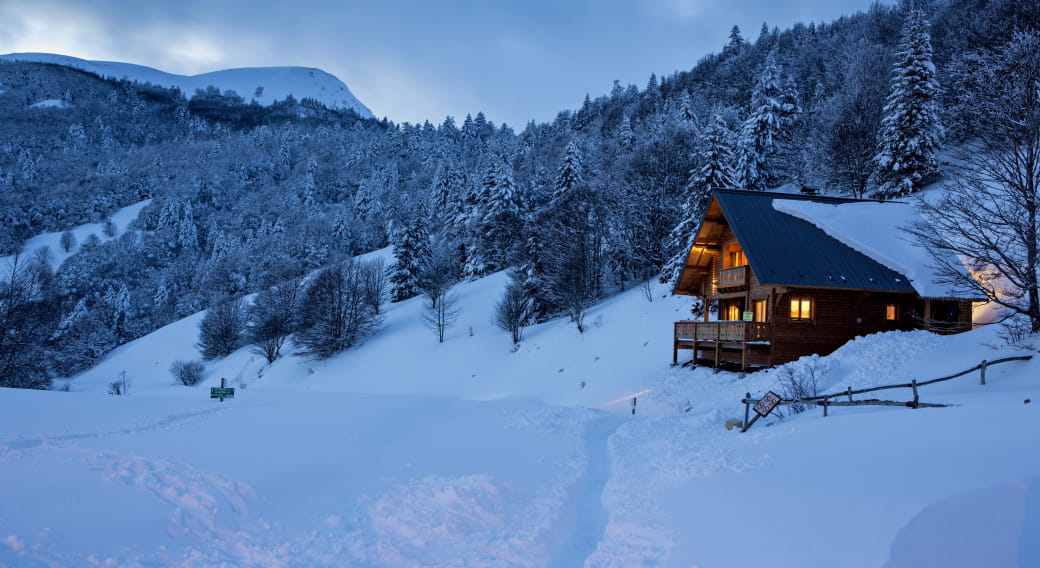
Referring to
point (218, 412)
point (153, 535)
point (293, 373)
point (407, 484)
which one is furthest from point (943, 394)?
point (293, 373)

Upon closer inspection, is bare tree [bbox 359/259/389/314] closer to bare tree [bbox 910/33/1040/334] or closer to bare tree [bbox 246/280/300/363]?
bare tree [bbox 246/280/300/363]

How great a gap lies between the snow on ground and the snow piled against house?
413 feet

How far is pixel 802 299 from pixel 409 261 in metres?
38.7

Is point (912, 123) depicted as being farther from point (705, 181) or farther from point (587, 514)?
point (587, 514)

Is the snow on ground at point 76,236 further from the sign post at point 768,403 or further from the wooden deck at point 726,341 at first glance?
the sign post at point 768,403

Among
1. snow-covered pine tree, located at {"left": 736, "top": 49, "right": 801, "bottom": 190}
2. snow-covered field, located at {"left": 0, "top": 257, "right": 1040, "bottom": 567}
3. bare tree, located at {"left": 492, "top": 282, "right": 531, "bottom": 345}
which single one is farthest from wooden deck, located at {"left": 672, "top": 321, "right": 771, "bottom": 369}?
snow-covered pine tree, located at {"left": 736, "top": 49, "right": 801, "bottom": 190}

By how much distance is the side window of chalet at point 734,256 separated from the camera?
2431cm

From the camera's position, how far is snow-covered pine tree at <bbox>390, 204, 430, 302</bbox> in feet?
170

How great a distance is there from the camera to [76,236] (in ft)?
382

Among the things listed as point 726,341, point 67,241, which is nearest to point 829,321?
point 726,341

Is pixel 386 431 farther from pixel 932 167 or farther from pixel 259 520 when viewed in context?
pixel 932 167

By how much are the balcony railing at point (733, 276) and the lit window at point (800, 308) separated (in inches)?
90.5

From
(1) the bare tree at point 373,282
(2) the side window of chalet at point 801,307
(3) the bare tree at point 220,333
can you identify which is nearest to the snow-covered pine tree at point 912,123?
(2) the side window of chalet at point 801,307

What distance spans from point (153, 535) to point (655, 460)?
8726mm
